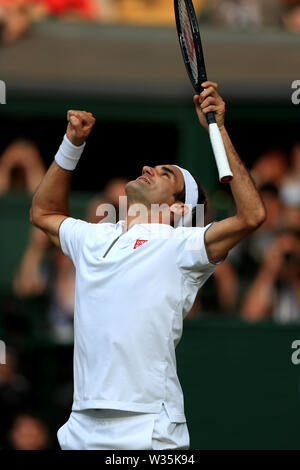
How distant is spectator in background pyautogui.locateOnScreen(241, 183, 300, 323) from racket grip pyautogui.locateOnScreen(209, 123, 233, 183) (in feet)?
15.2

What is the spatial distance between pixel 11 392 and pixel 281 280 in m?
2.65

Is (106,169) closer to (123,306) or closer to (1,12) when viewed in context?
(1,12)

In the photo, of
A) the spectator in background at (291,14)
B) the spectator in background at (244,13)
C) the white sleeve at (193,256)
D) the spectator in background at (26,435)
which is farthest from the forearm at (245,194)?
the spectator in background at (291,14)

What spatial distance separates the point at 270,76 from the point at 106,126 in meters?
1.96

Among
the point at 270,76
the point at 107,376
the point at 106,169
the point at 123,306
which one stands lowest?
the point at 107,376

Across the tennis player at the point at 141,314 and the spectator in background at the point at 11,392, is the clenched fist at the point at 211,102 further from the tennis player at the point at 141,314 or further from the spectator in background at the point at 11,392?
the spectator in background at the point at 11,392

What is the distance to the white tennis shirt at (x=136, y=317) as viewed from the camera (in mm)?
4531

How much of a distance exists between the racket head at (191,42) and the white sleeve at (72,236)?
0.93 meters

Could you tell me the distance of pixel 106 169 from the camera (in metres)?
11.0

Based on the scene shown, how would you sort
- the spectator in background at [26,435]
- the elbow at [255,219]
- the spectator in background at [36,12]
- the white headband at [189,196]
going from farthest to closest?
the spectator in background at [36,12]
the spectator in background at [26,435]
the white headband at [189,196]
the elbow at [255,219]

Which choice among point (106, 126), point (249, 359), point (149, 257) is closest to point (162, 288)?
point (149, 257)

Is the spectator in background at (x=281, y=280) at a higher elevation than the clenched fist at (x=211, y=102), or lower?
lower

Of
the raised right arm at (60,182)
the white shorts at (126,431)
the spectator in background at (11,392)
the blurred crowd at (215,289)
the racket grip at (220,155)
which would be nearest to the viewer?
the racket grip at (220,155)
